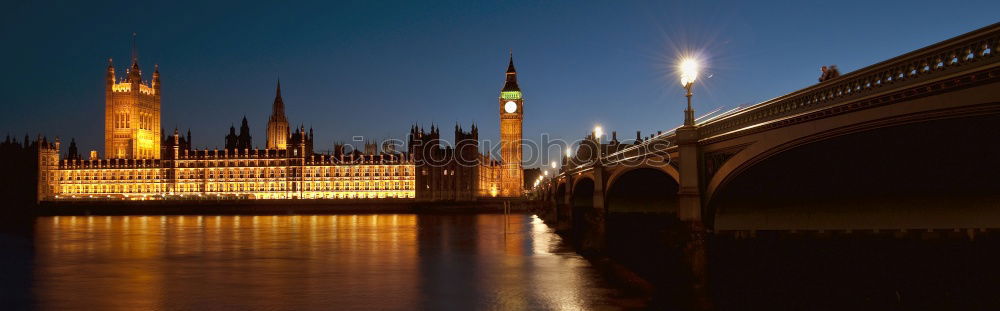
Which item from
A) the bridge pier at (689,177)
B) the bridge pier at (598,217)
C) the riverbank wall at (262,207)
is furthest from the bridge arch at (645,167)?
the riverbank wall at (262,207)

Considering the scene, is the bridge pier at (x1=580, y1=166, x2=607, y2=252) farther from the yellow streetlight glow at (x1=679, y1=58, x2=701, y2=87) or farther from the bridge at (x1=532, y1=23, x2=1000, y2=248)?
the yellow streetlight glow at (x1=679, y1=58, x2=701, y2=87)

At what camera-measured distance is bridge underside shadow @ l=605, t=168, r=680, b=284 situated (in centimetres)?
3353

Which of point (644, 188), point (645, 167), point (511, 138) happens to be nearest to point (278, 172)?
point (511, 138)

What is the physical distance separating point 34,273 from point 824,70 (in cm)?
3408

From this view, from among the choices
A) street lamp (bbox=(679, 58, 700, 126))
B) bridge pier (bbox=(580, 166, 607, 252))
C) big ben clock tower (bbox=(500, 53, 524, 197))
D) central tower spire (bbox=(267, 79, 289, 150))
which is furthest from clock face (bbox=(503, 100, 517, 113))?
street lamp (bbox=(679, 58, 700, 126))

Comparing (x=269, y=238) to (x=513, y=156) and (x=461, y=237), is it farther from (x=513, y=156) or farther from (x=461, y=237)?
(x=513, y=156)

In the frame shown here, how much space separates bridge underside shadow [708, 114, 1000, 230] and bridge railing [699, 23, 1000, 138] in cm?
96

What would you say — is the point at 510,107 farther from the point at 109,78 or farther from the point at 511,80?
the point at 109,78

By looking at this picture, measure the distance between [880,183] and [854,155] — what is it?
7356 millimetres

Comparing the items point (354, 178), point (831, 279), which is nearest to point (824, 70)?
point (831, 279)

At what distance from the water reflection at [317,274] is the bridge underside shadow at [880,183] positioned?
744 centimetres

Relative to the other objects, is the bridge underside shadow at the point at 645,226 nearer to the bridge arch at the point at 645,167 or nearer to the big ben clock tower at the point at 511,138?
the bridge arch at the point at 645,167

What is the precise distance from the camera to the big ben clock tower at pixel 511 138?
171m

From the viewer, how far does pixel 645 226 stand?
2554 inches
